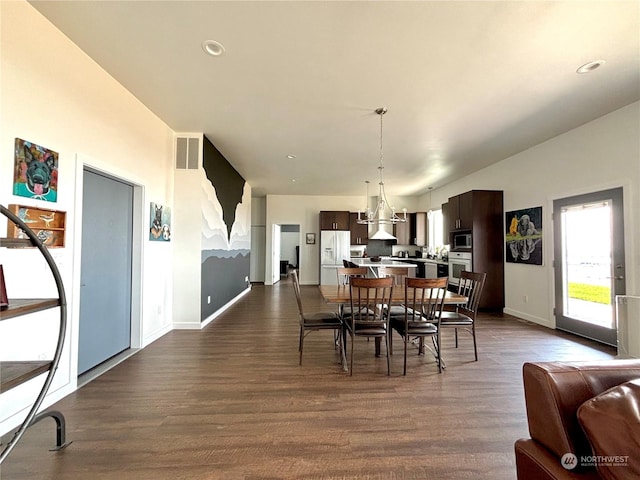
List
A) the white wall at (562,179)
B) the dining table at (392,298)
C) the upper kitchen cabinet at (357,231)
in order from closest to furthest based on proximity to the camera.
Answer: the dining table at (392,298), the white wall at (562,179), the upper kitchen cabinet at (357,231)

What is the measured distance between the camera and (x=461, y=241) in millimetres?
5996

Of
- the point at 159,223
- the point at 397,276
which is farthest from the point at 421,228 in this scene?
the point at 159,223

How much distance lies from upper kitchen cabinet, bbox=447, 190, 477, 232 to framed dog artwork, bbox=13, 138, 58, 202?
602cm

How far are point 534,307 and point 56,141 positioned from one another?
21.2ft

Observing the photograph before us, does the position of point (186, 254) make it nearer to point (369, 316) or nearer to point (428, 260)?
point (369, 316)

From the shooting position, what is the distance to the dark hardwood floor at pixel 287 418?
161 centimetres

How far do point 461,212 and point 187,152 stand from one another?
5.26 meters

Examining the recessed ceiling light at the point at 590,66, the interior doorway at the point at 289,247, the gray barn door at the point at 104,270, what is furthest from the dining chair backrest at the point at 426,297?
the interior doorway at the point at 289,247

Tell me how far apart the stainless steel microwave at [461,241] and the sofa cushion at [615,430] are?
528 cm

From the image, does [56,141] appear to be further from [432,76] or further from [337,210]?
[337,210]

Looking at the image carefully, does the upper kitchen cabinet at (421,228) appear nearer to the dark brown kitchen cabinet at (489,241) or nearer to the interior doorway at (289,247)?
the dark brown kitchen cabinet at (489,241)

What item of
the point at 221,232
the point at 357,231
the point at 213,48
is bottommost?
the point at 221,232

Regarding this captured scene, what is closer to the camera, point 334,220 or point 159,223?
point 159,223

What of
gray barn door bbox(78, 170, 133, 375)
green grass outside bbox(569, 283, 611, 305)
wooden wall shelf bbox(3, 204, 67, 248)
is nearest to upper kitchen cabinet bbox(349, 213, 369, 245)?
green grass outside bbox(569, 283, 611, 305)
